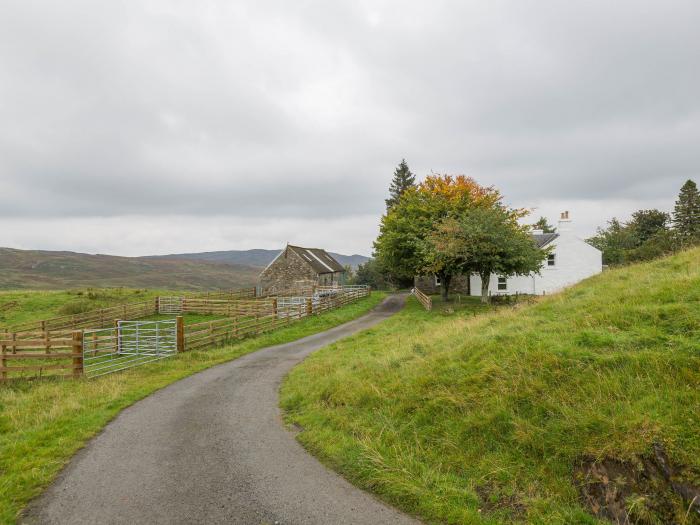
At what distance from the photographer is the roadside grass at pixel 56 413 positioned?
608cm

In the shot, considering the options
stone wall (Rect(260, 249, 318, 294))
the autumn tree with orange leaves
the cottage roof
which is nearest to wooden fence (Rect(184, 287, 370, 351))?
the autumn tree with orange leaves

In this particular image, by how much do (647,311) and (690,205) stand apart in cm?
7210

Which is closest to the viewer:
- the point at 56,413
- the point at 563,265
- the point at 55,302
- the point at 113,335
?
the point at 56,413

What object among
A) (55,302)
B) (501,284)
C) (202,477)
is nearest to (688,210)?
(501,284)

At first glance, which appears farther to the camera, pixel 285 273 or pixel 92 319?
pixel 285 273

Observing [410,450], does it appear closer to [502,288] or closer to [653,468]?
[653,468]

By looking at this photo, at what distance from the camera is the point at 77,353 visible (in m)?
13.1

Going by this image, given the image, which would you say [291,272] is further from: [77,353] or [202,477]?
[202,477]

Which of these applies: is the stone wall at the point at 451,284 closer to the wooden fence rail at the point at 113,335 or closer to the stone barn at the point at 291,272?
the wooden fence rail at the point at 113,335

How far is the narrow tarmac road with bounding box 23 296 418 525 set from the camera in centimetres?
506

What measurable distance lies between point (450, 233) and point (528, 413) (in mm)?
22243

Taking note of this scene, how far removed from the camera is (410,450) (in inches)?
248

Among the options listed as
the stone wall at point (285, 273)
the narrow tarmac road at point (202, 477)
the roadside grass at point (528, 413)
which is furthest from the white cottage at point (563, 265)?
the narrow tarmac road at point (202, 477)

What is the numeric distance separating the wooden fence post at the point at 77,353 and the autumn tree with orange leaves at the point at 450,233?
20753mm
